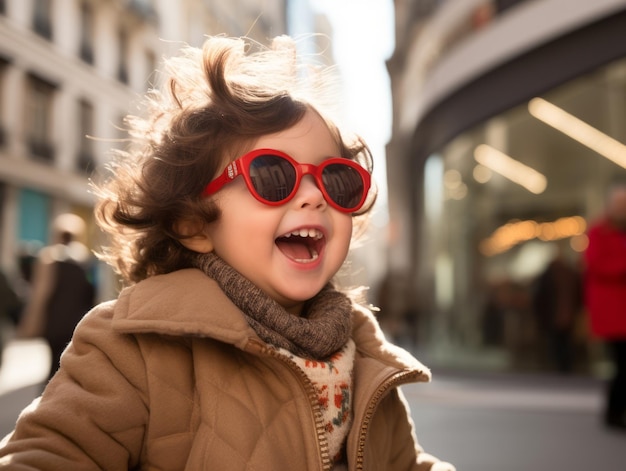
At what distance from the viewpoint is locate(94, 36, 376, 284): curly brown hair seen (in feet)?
7.04

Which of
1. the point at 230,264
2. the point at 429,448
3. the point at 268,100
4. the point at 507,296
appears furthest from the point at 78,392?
the point at 507,296

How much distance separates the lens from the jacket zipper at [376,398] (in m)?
1.94

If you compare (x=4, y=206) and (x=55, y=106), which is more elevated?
(x=55, y=106)

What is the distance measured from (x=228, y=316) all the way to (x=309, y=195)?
1.24 feet

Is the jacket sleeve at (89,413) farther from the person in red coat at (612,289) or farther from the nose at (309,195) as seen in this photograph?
the person in red coat at (612,289)

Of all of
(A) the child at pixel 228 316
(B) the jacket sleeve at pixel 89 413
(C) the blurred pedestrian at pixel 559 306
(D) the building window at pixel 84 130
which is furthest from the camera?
(D) the building window at pixel 84 130

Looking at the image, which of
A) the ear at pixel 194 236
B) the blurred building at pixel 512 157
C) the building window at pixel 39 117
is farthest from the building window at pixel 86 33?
the ear at pixel 194 236

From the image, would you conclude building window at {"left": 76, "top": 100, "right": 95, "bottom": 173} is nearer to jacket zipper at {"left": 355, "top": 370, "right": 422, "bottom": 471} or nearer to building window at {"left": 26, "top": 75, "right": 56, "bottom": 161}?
building window at {"left": 26, "top": 75, "right": 56, "bottom": 161}

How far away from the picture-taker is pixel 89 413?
5.54ft

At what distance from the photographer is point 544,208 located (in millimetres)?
12047

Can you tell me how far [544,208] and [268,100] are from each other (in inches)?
412

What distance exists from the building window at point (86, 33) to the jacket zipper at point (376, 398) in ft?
67.9

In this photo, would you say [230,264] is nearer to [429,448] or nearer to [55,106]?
[429,448]

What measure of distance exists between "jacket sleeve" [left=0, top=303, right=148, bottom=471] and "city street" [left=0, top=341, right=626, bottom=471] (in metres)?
3.92
